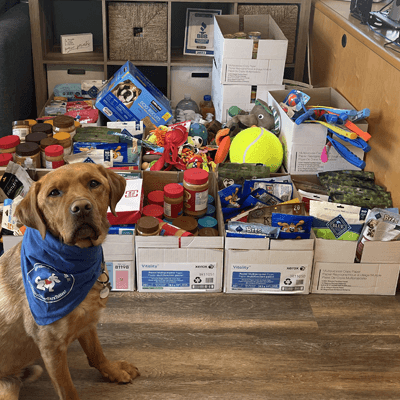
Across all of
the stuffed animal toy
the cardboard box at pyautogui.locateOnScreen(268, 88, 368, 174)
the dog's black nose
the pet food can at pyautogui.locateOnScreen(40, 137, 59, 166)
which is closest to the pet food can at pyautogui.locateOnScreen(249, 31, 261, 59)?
the stuffed animal toy

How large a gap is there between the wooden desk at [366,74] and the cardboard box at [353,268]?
Answer: 25 centimetres

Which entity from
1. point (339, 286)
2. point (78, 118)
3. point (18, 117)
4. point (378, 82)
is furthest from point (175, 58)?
point (339, 286)

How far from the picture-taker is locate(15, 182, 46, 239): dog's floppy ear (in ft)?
3.44

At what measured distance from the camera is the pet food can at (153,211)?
181cm

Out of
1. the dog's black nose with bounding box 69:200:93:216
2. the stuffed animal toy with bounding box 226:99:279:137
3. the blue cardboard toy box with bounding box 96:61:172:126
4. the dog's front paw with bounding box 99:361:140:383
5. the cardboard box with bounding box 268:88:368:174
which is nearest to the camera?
the dog's black nose with bounding box 69:200:93:216

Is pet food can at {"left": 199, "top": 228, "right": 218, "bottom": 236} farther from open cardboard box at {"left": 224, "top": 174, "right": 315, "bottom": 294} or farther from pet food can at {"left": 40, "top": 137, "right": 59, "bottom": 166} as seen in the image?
pet food can at {"left": 40, "top": 137, "right": 59, "bottom": 166}

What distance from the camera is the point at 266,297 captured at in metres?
1.74

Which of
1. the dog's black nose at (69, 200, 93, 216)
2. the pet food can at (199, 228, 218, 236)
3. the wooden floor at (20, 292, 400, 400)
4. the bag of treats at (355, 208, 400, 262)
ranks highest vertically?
the dog's black nose at (69, 200, 93, 216)

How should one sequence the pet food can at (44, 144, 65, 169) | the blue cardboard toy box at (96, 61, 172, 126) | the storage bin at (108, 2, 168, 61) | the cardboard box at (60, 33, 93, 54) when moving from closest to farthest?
the pet food can at (44, 144, 65, 169), the blue cardboard toy box at (96, 61, 172, 126), the storage bin at (108, 2, 168, 61), the cardboard box at (60, 33, 93, 54)

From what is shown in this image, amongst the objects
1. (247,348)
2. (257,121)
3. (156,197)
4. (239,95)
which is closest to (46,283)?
(247,348)

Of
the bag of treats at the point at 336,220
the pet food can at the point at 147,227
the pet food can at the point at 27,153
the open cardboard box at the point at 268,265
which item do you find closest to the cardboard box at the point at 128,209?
the pet food can at the point at 147,227

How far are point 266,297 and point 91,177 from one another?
920mm

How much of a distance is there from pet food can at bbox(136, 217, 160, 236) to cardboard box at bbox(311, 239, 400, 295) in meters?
0.57

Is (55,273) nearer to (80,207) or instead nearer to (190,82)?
(80,207)
